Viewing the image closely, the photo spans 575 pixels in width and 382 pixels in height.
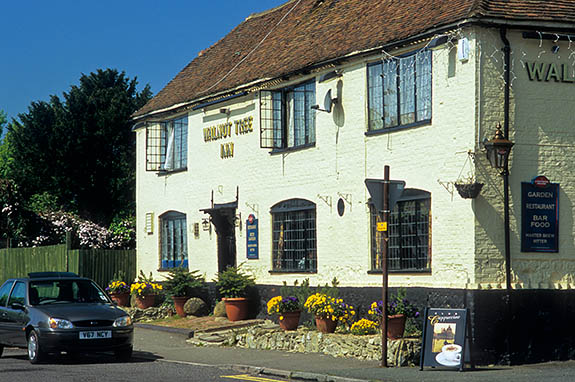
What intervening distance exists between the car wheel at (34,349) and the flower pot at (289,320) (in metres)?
5.26

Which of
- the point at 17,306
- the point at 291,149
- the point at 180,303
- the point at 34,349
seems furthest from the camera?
the point at 180,303

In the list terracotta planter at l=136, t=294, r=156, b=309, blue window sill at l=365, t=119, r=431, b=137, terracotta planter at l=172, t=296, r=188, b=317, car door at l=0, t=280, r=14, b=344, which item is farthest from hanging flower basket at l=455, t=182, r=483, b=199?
terracotta planter at l=136, t=294, r=156, b=309

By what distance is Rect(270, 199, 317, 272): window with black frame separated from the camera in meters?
21.2

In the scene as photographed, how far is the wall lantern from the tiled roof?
6.82 feet

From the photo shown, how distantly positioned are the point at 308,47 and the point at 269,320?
6270 mm

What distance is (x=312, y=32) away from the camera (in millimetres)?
23109

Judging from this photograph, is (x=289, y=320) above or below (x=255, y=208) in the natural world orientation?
below

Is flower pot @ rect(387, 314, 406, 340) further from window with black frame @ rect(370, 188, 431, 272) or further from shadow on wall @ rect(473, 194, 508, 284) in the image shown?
shadow on wall @ rect(473, 194, 508, 284)

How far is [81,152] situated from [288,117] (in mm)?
23367

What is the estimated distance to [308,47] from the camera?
72.5 feet

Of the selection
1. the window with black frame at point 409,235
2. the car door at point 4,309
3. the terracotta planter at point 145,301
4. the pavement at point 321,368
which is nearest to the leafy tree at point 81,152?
the terracotta planter at point 145,301

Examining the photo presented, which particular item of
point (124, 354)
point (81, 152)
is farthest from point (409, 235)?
point (81, 152)

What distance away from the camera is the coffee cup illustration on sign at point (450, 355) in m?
15.3

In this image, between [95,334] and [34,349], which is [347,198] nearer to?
[95,334]
